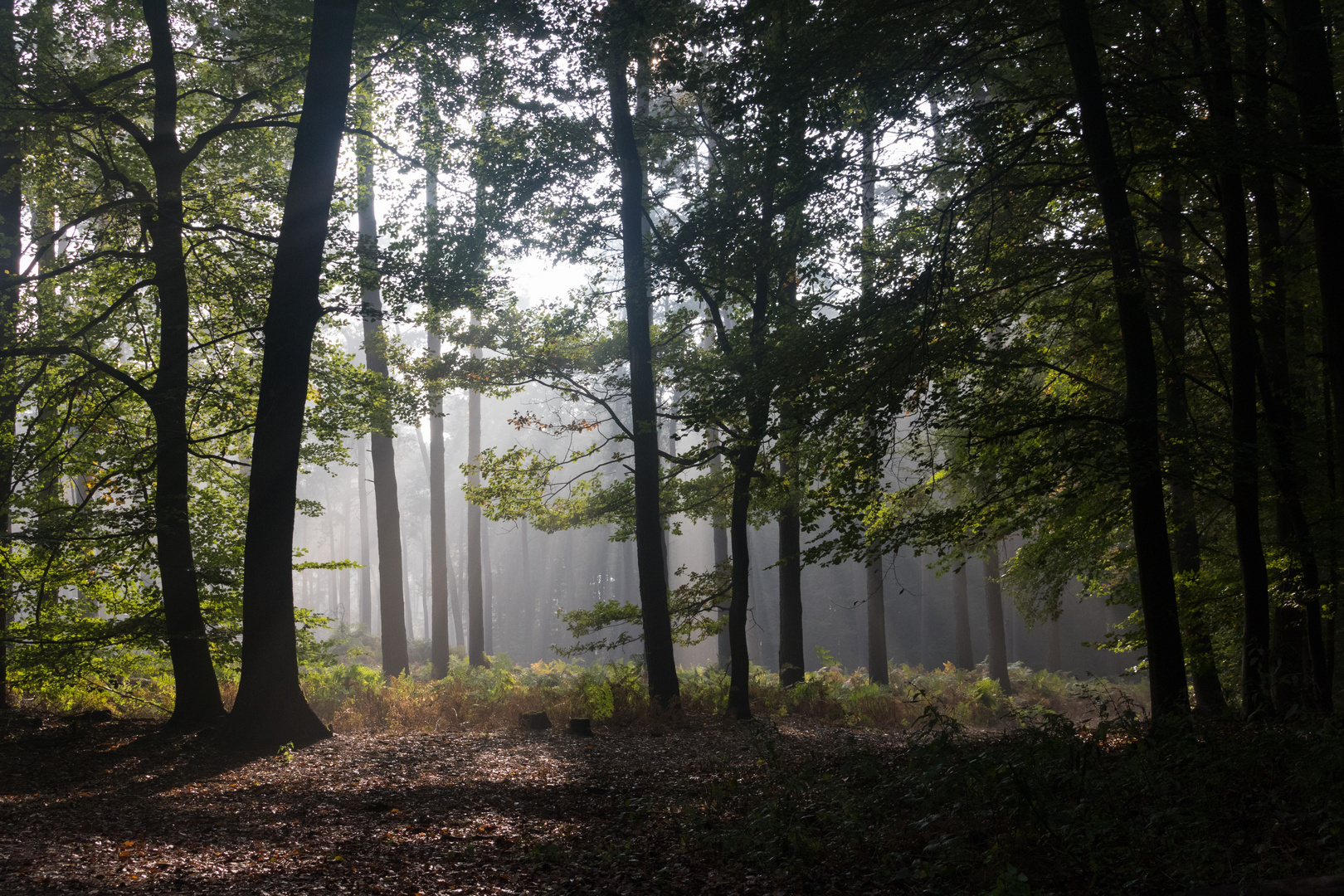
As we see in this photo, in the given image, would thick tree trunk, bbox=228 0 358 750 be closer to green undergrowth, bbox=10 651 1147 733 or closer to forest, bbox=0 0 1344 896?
forest, bbox=0 0 1344 896

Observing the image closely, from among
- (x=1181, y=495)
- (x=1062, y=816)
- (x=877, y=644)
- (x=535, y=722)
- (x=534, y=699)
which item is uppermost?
(x=1181, y=495)

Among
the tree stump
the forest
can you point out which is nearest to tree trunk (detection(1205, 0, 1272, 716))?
the forest

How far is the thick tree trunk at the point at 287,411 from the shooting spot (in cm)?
820

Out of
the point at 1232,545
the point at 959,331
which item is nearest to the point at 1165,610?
the point at 959,331

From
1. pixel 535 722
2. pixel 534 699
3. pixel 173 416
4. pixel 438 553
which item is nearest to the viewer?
pixel 173 416

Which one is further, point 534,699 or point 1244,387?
point 534,699

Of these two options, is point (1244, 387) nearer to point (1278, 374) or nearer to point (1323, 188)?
point (1278, 374)

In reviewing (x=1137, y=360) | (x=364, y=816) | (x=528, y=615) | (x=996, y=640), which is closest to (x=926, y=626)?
(x=996, y=640)

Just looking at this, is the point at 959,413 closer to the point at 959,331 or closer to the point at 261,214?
the point at 959,331

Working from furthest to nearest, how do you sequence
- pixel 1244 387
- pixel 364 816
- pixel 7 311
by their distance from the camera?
pixel 7 311 < pixel 1244 387 < pixel 364 816

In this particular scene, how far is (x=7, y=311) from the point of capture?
916cm

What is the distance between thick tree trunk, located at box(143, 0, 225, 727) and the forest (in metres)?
0.05

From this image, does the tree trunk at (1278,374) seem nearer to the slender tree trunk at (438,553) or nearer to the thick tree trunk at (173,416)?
the thick tree trunk at (173,416)

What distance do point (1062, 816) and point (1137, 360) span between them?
3.97 metres
